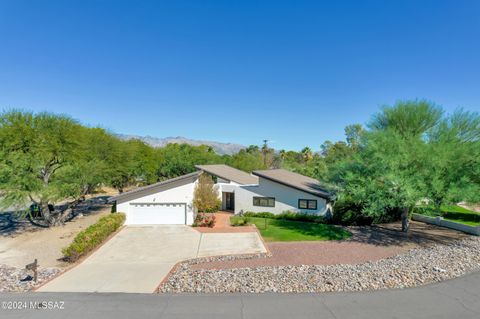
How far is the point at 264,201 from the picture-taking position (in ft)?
75.6

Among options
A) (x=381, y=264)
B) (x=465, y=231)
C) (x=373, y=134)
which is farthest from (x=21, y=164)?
(x=465, y=231)

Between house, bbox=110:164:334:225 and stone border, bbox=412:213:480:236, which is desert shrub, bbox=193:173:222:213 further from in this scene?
stone border, bbox=412:213:480:236

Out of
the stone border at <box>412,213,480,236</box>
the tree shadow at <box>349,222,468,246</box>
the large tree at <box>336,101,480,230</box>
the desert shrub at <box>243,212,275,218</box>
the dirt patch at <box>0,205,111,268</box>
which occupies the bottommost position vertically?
the dirt patch at <box>0,205,111,268</box>

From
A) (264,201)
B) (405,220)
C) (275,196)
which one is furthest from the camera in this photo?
(264,201)

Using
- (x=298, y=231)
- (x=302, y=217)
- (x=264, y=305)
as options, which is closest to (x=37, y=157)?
(x=264, y=305)

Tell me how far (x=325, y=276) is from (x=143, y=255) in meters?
8.91

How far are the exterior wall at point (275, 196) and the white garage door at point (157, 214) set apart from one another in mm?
6013

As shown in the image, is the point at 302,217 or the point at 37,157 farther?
the point at 302,217

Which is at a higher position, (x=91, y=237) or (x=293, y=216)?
(x=293, y=216)

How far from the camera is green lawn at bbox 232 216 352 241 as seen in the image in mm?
16203

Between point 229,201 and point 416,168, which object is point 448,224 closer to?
point 416,168

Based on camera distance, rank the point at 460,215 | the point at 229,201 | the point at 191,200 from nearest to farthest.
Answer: the point at 191,200 → the point at 460,215 → the point at 229,201

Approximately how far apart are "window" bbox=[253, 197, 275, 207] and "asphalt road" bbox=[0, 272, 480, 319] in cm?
1435

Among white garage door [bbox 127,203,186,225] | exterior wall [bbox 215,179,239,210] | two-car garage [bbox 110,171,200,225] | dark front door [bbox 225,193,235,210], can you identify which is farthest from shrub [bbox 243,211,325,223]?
white garage door [bbox 127,203,186,225]
